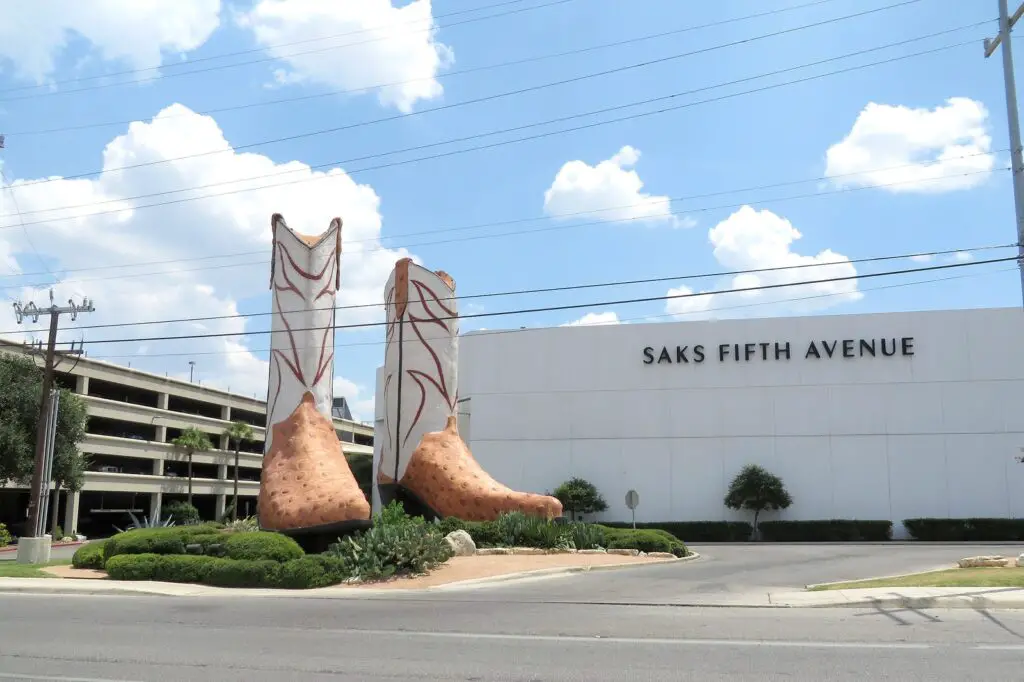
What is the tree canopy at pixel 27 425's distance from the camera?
34.7m

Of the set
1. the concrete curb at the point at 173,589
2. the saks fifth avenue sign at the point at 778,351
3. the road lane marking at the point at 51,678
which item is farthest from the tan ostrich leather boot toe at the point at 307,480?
the saks fifth avenue sign at the point at 778,351

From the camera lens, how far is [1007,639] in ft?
30.3

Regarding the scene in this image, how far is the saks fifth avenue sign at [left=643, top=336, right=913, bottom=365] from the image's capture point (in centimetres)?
3966

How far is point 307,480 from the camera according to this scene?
2030 cm

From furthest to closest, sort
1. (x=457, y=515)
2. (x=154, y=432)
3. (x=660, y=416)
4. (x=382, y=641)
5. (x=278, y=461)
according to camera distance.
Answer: (x=154, y=432), (x=660, y=416), (x=457, y=515), (x=278, y=461), (x=382, y=641)

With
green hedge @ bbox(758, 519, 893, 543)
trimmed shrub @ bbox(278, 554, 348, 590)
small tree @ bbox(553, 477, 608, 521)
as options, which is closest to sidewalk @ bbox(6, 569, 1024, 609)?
trimmed shrub @ bbox(278, 554, 348, 590)

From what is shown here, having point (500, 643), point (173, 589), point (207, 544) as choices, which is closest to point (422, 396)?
point (207, 544)

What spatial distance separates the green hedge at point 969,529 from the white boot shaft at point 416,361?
74.0ft

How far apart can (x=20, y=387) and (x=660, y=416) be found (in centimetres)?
2791

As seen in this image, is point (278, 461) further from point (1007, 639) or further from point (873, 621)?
point (1007, 639)

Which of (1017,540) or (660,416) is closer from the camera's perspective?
(1017,540)

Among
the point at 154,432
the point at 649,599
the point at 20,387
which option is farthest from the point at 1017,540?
the point at 154,432

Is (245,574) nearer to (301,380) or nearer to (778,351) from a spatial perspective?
(301,380)

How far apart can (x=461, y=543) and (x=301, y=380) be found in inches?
238
